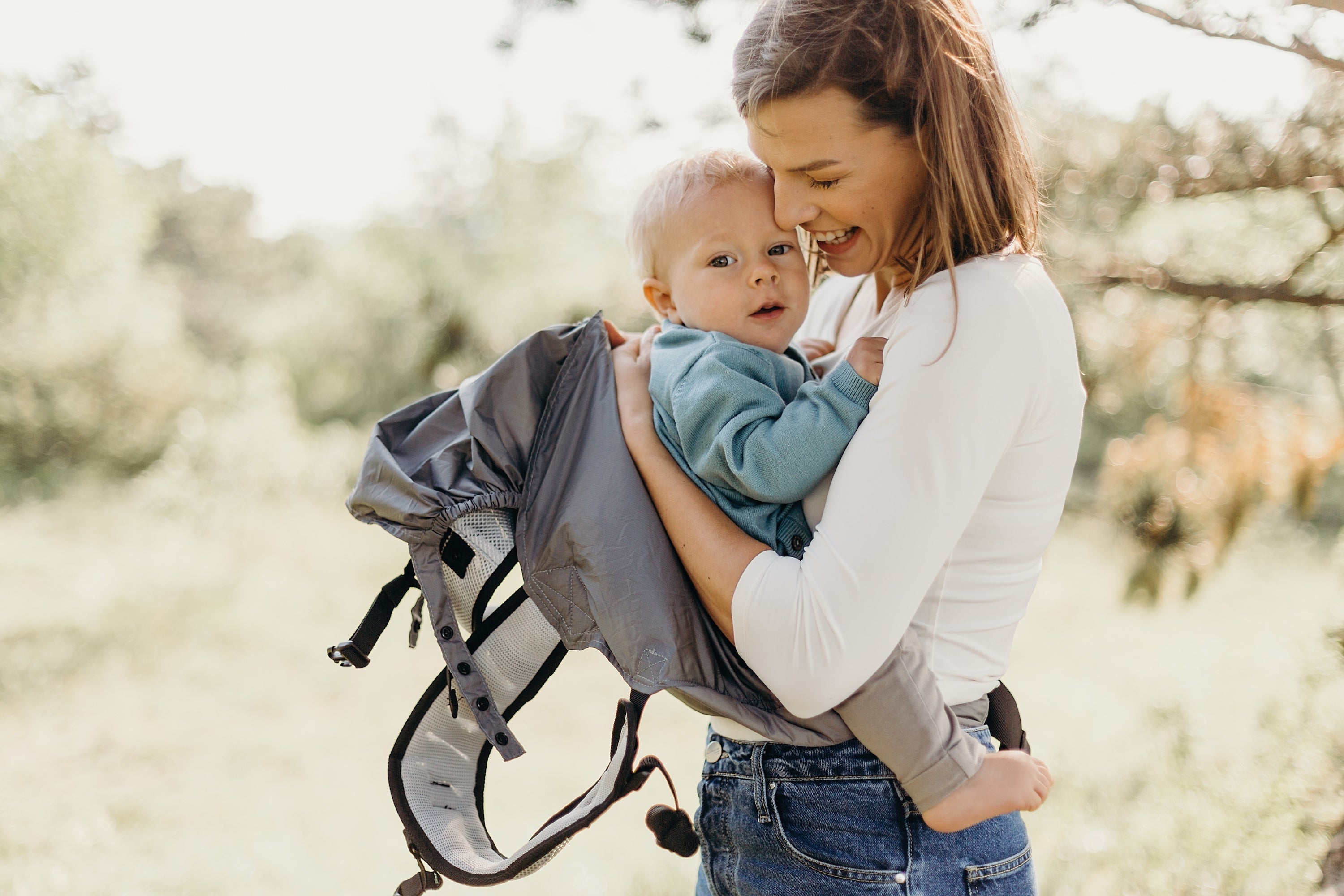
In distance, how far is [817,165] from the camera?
1.06m

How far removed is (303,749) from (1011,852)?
3.70 m

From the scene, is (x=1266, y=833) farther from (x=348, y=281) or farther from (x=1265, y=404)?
(x=348, y=281)

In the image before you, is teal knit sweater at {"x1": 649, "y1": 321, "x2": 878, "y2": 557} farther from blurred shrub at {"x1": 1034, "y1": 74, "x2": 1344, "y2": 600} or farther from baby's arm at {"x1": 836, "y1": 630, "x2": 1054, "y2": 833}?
blurred shrub at {"x1": 1034, "y1": 74, "x2": 1344, "y2": 600}

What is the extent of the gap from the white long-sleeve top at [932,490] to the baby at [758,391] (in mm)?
70

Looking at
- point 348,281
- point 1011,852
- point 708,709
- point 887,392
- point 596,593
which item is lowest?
point 348,281

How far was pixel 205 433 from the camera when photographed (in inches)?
263

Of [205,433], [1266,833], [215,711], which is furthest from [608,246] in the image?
[1266,833]

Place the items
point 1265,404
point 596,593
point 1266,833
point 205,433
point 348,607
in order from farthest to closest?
point 205,433 < point 348,607 < point 1265,404 < point 1266,833 < point 596,593

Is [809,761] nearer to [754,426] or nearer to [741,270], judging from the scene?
[754,426]

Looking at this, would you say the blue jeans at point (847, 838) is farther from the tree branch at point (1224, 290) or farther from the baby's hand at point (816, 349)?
the tree branch at point (1224, 290)

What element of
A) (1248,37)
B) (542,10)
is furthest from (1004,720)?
(542,10)

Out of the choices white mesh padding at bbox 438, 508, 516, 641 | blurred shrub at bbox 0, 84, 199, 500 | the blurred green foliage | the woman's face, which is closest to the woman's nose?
the woman's face

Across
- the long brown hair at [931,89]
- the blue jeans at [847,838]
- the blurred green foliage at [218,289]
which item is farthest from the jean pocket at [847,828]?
the blurred green foliage at [218,289]

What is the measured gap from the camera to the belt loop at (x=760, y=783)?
1039 mm
